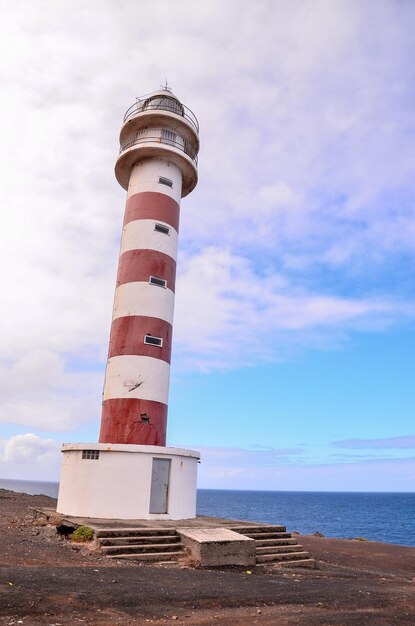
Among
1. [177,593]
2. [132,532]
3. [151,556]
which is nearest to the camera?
[177,593]

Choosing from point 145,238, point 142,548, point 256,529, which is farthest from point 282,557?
point 145,238

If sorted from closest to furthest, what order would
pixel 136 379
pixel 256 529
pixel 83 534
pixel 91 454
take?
1. pixel 83 534
2. pixel 256 529
3. pixel 91 454
4. pixel 136 379

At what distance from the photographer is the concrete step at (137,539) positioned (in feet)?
42.2

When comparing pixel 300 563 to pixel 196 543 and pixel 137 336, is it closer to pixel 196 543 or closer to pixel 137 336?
pixel 196 543

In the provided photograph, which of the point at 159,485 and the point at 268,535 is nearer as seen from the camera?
the point at 268,535

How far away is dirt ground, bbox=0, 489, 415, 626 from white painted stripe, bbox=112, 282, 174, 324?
28.2ft

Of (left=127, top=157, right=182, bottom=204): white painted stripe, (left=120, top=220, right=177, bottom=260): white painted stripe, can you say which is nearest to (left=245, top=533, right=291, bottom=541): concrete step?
(left=120, top=220, right=177, bottom=260): white painted stripe

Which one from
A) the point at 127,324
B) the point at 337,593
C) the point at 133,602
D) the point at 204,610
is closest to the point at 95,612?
the point at 133,602

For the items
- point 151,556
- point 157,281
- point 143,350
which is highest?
point 157,281

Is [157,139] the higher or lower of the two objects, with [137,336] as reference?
higher

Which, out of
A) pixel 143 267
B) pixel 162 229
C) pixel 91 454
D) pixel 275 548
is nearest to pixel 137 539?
pixel 275 548

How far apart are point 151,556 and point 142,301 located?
9645mm

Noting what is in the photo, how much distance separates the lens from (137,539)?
1333 cm

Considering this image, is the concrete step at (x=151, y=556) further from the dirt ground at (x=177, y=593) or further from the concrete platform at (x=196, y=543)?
the dirt ground at (x=177, y=593)
